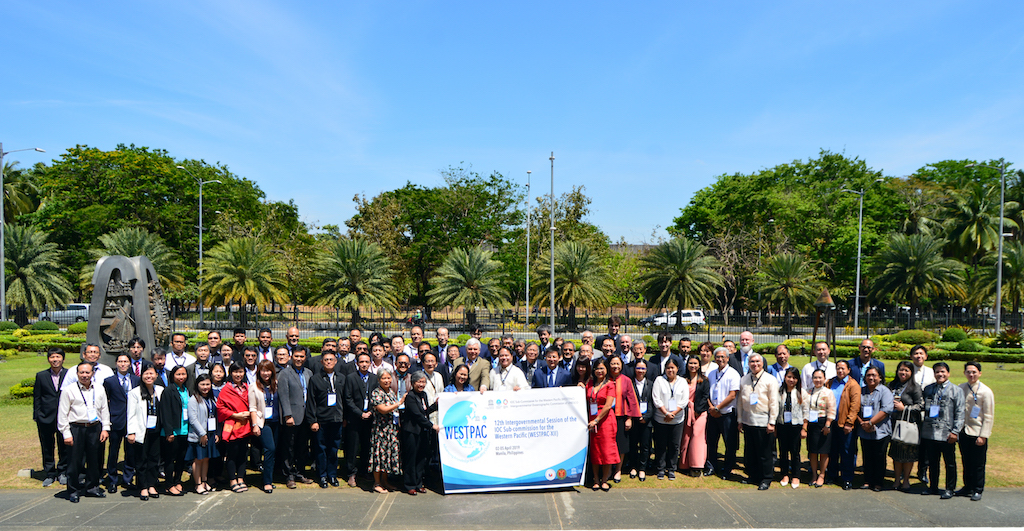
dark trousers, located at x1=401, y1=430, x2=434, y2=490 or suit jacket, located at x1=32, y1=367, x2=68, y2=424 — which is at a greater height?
suit jacket, located at x1=32, y1=367, x2=68, y2=424

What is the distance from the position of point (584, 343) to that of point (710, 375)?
5.80 ft

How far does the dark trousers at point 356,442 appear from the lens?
7.73 meters

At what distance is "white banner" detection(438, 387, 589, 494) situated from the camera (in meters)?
7.42

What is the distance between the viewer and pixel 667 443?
8.12 metres

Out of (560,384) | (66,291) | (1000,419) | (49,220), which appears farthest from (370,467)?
(49,220)

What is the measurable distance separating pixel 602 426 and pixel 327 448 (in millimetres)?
3479

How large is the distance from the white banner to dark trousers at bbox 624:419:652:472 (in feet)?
3.06

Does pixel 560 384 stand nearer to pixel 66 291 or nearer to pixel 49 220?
pixel 66 291

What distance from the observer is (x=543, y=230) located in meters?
43.5

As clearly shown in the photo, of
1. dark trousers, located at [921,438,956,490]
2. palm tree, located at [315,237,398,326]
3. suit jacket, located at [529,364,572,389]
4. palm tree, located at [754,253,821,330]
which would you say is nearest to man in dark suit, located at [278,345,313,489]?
suit jacket, located at [529,364,572,389]

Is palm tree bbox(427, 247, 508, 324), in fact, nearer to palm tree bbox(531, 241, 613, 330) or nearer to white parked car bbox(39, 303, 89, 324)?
palm tree bbox(531, 241, 613, 330)

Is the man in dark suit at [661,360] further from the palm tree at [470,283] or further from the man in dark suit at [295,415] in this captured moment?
the palm tree at [470,283]

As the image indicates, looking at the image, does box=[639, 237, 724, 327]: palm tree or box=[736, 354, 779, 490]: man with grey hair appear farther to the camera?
box=[639, 237, 724, 327]: palm tree

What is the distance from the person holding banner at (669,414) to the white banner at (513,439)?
107 centimetres
